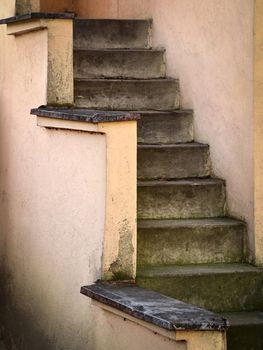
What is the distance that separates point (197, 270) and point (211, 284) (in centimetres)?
15

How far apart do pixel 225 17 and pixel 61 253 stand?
2.20 m

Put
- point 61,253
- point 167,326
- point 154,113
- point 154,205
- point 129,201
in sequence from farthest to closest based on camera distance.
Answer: point 154,113 → point 154,205 → point 61,253 → point 129,201 → point 167,326

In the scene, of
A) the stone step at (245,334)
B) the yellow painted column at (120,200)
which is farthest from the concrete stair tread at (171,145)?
the stone step at (245,334)

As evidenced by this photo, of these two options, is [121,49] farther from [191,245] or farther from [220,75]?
[191,245]

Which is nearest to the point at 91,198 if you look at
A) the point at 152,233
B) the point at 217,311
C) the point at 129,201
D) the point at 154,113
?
the point at 129,201

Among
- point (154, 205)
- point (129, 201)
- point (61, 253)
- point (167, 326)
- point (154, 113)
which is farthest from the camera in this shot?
point (154, 113)

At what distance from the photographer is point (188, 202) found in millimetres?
7637

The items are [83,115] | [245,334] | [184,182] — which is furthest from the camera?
[184,182]

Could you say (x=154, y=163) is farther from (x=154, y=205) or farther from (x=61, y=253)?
(x=61, y=253)

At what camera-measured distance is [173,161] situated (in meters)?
7.91

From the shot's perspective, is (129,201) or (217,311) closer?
(129,201)

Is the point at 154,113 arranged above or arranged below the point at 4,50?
below

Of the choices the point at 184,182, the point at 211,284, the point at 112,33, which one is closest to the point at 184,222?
the point at 184,182

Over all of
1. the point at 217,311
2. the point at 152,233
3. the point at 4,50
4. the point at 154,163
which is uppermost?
the point at 4,50
